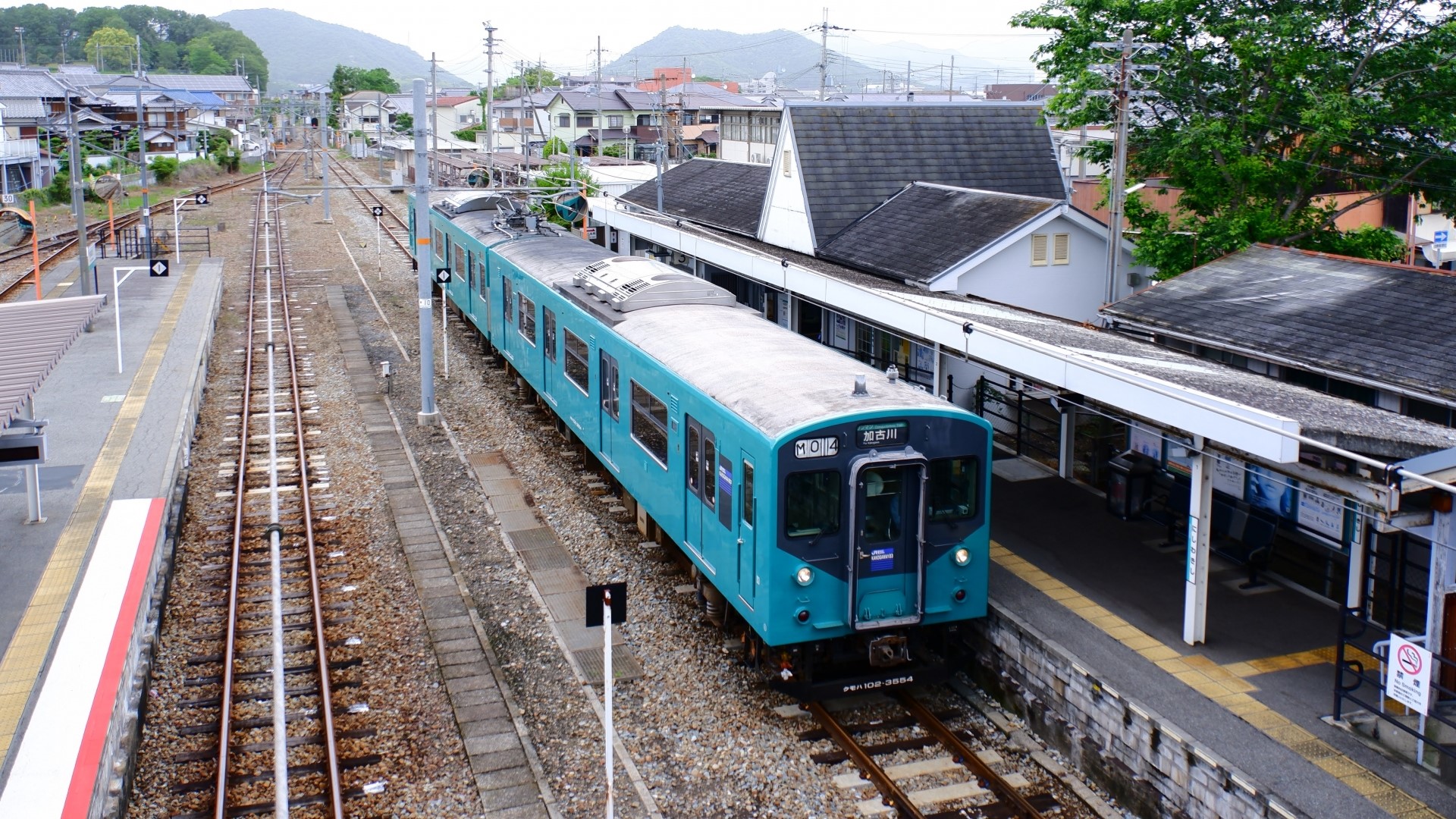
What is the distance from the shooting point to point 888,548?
28.5ft

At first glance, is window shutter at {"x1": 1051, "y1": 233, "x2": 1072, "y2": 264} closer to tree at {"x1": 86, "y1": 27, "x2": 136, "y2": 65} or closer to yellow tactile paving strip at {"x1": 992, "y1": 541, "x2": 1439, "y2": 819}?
yellow tactile paving strip at {"x1": 992, "y1": 541, "x2": 1439, "y2": 819}

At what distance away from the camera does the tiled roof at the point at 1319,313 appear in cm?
980

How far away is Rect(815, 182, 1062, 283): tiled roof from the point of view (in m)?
15.4

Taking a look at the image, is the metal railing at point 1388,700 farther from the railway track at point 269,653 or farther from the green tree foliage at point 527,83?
the green tree foliage at point 527,83

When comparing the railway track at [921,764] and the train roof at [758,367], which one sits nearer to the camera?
the railway track at [921,764]

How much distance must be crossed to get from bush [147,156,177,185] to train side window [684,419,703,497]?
52.7 m

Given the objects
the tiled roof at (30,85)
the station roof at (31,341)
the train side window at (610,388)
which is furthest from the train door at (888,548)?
the tiled roof at (30,85)

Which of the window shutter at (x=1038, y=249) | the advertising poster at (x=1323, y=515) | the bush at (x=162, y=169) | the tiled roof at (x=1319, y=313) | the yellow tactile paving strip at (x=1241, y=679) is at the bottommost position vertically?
the yellow tactile paving strip at (x=1241, y=679)

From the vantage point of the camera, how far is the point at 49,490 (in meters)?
12.9

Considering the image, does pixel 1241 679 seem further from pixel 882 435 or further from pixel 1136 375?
pixel 882 435

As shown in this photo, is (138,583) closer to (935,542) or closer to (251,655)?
(251,655)

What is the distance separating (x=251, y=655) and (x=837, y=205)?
1148 centimetres

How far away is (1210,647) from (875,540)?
2.65 meters

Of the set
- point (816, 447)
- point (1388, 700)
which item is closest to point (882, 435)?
point (816, 447)
